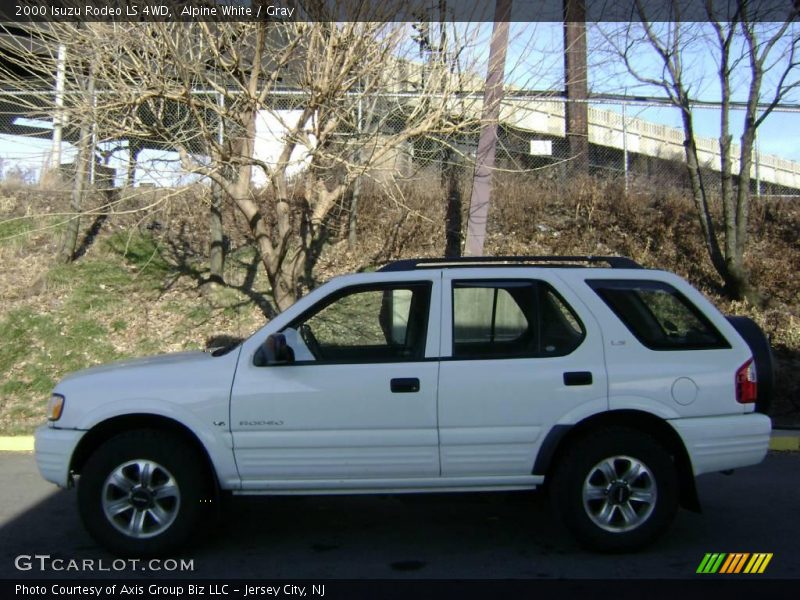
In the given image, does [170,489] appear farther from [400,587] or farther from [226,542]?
[400,587]

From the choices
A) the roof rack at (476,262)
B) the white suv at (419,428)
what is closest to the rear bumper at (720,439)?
the white suv at (419,428)

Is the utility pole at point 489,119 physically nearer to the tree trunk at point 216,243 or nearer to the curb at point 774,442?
the tree trunk at point 216,243

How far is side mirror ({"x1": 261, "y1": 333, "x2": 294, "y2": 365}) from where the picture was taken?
484cm

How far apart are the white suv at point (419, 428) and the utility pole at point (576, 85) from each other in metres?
6.49

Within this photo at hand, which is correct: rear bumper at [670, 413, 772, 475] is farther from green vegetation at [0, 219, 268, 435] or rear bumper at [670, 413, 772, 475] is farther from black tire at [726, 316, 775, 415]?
green vegetation at [0, 219, 268, 435]

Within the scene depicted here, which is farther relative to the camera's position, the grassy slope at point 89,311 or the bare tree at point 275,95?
the grassy slope at point 89,311

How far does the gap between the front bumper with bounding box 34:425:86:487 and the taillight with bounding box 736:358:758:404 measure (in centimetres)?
420

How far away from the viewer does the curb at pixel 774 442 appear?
27.3 feet

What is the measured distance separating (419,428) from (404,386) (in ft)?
0.92

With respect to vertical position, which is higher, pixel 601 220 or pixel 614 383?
pixel 601 220

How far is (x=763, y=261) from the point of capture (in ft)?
42.1

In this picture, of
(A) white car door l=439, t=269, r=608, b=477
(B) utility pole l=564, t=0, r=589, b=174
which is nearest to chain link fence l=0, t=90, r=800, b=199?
(B) utility pole l=564, t=0, r=589, b=174

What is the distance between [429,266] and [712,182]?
11.0m

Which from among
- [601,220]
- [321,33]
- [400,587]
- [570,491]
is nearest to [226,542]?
[400,587]
